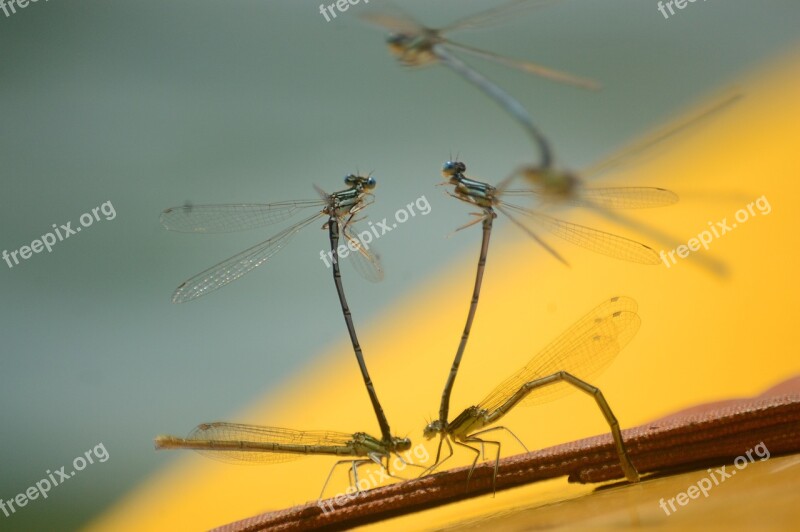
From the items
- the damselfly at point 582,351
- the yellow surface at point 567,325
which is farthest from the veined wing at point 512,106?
the yellow surface at point 567,325

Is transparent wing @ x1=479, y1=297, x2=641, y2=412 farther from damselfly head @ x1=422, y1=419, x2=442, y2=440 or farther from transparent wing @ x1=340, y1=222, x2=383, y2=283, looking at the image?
transparent wing @ x1=340, y1=222, x2=383, y2=283

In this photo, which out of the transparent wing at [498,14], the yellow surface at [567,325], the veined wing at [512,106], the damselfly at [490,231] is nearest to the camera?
the veined wing at [512,106]

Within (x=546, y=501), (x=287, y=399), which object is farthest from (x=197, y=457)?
(x=546, y=501)

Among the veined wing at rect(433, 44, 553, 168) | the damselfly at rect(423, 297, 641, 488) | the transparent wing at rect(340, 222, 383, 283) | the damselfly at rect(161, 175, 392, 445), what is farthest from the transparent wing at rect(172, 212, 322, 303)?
the veined wing at rect(433, 44, 553, 168)

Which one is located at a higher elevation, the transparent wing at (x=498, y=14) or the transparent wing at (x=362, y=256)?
the transparent wing at (x=498, y=14)

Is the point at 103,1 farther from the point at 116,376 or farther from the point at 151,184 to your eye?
the point at 116,376

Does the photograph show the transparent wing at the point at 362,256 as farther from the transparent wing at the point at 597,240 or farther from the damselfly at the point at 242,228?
the transparent wing at the point at 597,240

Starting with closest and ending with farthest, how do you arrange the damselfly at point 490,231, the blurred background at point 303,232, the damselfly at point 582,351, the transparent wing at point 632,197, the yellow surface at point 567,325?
the damselfly at point 490,231 < the transparent wing at point 632,197 < the damselfly at point 582,351 < the yellow surface at point 567,325 < the blurred background at point 303,232
